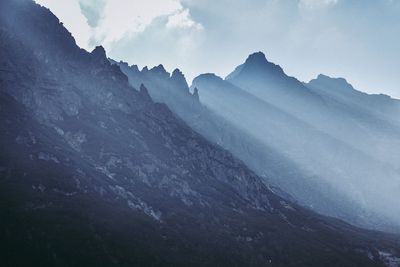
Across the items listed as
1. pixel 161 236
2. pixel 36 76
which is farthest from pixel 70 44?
pixel 161 236

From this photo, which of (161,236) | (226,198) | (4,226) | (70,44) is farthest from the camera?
(70,44)

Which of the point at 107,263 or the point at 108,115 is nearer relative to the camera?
the point at 107,263

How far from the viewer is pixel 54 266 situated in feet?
193

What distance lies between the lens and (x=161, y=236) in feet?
285

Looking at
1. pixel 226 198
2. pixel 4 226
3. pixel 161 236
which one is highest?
pixel 226 198

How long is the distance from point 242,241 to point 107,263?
45.5 m

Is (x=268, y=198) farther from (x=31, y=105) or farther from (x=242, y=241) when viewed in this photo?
(x=31, y=105)

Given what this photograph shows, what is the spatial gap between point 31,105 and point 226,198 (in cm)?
7069

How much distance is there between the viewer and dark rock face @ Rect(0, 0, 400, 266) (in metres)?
72.9

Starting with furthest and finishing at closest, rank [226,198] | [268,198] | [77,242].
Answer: [268,198]
[226,198]
[77,242]

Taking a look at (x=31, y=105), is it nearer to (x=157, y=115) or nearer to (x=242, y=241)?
(x=157, y=115)

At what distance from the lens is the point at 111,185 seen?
348ft

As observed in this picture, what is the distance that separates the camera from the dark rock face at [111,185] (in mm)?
72938

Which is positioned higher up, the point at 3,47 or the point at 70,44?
the point at 70,44
